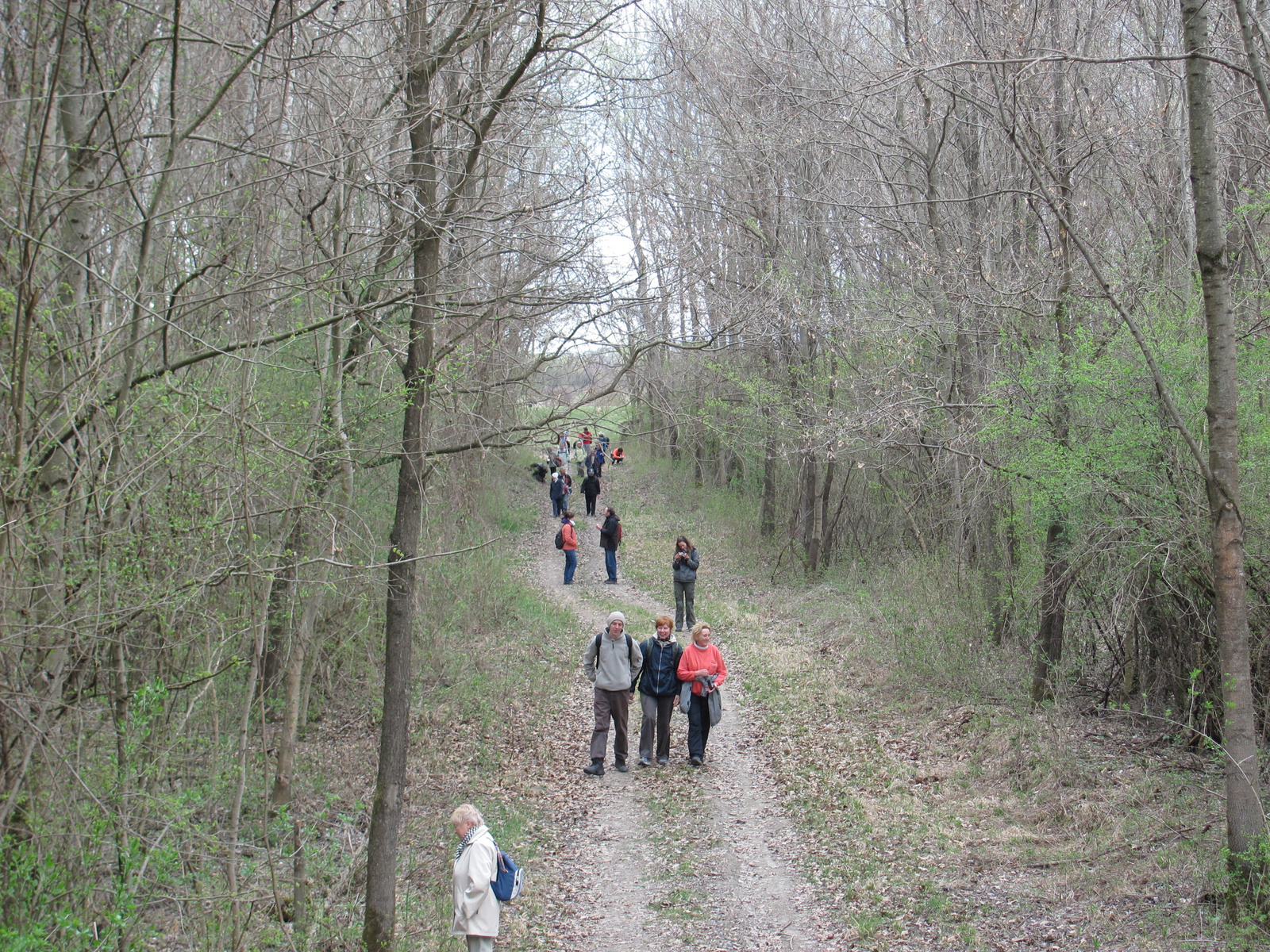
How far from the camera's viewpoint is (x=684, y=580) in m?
15.6

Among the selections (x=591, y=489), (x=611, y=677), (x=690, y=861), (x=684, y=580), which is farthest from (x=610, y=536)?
(x=690, y=861)

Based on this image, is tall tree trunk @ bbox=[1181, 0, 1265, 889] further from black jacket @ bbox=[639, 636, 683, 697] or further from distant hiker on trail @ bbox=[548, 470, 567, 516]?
distant hiker on trail @ bbox=[548, 470, 567, 516]

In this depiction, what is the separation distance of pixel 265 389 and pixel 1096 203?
9789mm

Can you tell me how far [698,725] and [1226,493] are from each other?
19.3ft

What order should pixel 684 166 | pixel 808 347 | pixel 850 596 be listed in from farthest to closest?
pixel 684 166 → pixel 808 347 → pixel 850 596

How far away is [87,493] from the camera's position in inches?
176

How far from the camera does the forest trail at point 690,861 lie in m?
6.88

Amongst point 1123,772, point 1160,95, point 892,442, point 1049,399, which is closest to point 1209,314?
point 1049,399

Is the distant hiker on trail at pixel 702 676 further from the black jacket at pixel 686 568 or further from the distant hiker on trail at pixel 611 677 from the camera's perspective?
the black jacket at pixel 686 568

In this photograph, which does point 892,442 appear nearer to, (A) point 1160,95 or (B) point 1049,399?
(B) point 1049,399

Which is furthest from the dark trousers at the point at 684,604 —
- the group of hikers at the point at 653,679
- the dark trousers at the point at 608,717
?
the dark trousers at the point at 608,717

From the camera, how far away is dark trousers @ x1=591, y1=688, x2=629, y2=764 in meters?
9.85

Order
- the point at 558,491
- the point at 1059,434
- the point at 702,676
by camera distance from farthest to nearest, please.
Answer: the point at 558,491, the point at 702,676, the point at 1059,434

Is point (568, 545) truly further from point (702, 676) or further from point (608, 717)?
point (702, 676)
